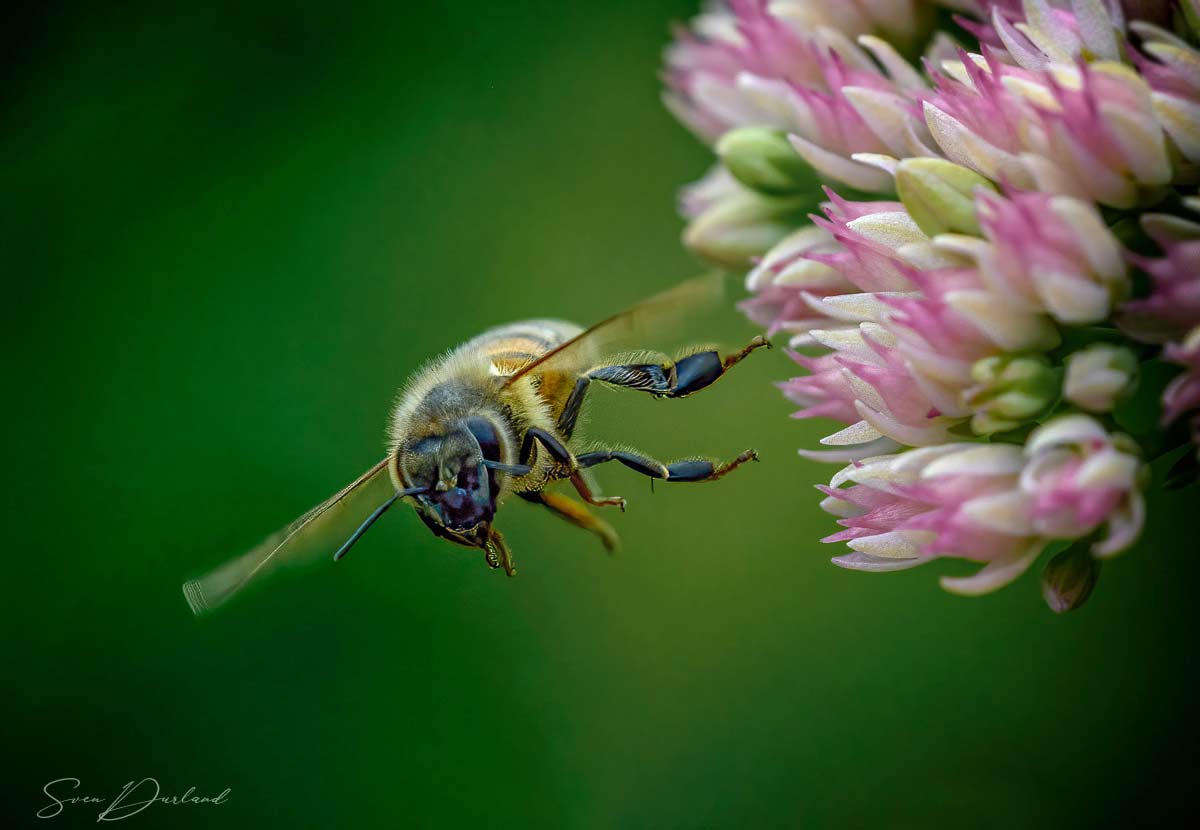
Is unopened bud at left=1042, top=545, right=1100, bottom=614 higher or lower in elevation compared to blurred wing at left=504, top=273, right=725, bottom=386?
lower

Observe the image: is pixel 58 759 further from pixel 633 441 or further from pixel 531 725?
pixel 633 441

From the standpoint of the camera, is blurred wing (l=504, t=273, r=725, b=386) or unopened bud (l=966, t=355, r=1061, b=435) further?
blurred wing (l=504, t=273, r=725, b=386)

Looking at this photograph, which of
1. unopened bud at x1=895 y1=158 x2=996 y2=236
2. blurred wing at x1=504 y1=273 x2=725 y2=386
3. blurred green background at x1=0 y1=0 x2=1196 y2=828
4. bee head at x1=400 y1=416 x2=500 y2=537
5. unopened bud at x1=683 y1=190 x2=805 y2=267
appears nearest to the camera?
unopened bud at x1=895 y1=158 x2=996 y2=236

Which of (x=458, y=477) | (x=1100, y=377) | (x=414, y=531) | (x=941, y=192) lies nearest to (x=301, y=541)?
(x=458, y=477)

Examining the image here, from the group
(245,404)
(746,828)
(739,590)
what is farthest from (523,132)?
(746,828)

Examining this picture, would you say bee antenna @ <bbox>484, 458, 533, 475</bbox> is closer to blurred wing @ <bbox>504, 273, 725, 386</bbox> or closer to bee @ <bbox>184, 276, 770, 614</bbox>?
bee @ <bbox>184, 276, 770, 614</bbox>

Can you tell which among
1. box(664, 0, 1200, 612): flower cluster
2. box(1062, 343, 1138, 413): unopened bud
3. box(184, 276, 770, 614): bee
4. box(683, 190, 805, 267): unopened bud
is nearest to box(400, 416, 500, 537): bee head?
box(184, 276, 770, 614): bee

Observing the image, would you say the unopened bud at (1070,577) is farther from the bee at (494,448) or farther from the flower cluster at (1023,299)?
the bee at (494,448)

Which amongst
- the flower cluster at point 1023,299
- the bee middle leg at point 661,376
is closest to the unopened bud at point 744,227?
the bee middle leg at point 661,376
